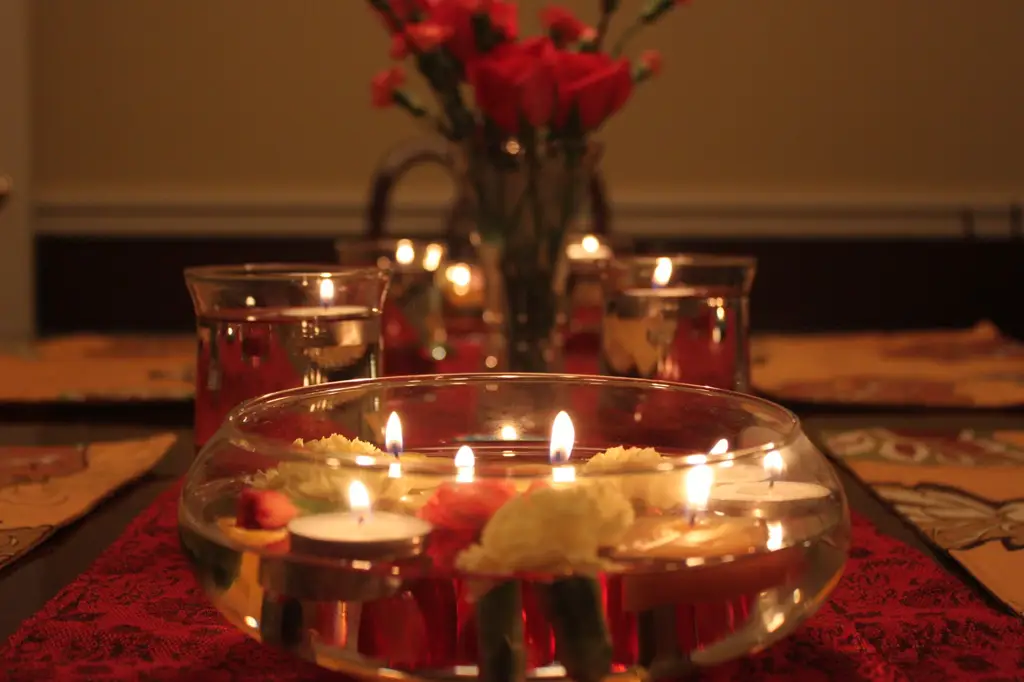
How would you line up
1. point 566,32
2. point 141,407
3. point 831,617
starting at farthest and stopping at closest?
1. point 566,32
2. point 141,407
3. point 831,617

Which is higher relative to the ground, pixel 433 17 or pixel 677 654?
pixel 433 17

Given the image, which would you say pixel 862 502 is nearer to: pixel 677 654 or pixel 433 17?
pixel 677 654

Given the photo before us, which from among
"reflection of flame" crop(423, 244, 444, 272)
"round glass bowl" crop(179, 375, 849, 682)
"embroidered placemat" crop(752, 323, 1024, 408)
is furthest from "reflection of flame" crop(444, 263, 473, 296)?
"round glass bowl" crop(179, 375, 849, 682)

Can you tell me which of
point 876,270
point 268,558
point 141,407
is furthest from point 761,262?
point 268,558

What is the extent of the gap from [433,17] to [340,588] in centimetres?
72

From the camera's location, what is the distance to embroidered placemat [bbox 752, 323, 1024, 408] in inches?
35.2

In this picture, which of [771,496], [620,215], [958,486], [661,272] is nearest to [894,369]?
[661,272]

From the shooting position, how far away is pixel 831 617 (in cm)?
39

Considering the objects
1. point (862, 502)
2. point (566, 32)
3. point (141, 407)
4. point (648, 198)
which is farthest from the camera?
point (648, 198)

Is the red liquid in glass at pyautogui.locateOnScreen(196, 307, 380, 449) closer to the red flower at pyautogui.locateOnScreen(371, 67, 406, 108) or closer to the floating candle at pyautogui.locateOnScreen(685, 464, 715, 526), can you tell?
the floating candle at pyautogui.locateOnScreen(685, 464, 715, 526)

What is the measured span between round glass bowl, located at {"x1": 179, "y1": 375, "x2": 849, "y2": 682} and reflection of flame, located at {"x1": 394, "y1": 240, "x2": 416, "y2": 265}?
77 cm

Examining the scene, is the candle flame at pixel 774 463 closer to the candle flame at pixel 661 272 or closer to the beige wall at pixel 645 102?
the candle flame at pixel 661 272

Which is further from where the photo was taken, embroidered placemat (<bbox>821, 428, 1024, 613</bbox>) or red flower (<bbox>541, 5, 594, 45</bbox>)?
red flower (<bbox>541, 5, 594, 45</bbox>)

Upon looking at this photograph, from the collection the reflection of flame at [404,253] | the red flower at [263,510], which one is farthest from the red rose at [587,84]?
the red flower at [263,510]
